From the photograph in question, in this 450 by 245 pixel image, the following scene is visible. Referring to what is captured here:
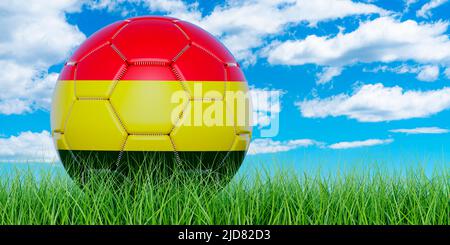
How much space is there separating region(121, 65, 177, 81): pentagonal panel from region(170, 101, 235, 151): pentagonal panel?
292 millimetres

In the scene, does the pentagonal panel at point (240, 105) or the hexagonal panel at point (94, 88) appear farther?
the pentagonal panel at point (240, 105)

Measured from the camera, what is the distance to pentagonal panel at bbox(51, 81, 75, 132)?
16.0ft

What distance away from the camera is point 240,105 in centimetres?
496

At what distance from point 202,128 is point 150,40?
33.6 inches

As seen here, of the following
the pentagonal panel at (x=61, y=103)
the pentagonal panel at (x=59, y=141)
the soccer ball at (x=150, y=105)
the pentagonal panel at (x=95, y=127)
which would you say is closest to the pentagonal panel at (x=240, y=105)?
the soccer ball at (x=150, y=105)

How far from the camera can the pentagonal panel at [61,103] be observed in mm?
4862

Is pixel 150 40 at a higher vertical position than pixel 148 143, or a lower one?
higher

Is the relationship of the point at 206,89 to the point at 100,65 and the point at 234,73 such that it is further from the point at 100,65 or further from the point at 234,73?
the point at 100,65

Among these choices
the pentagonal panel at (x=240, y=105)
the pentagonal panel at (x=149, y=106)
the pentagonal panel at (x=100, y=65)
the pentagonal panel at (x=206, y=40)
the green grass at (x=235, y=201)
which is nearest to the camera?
the green grass at (x=235, y=201)

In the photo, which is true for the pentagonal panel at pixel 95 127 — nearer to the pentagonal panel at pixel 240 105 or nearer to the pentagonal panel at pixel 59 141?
the pentagonal panel at pixel 59 141

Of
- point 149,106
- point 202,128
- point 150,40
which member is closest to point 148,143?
point 149,106

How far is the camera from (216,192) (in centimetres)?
437

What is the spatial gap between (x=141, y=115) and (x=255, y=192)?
108cm

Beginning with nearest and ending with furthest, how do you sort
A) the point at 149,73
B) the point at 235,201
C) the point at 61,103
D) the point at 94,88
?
the point at 235,201 < the point at 149,73 < the point at 94,88 < the point at 61,103
